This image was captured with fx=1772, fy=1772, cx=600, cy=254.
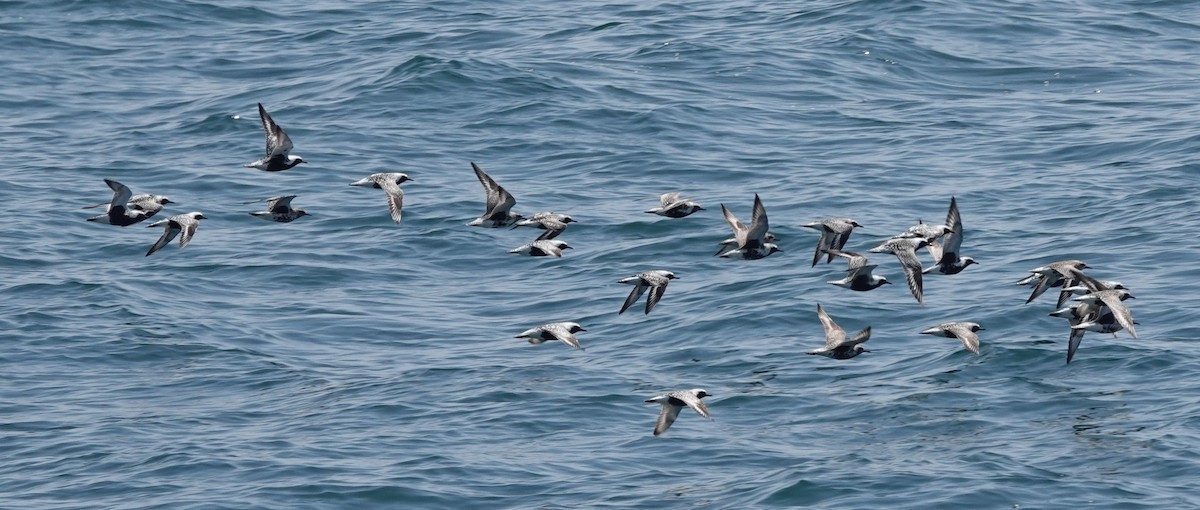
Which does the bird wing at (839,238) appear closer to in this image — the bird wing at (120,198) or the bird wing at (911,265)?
the bird wing at (911,265)

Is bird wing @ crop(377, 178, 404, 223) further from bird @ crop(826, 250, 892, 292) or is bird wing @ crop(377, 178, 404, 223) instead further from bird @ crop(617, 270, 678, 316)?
bird @ crop(826, 250, 892, 292)

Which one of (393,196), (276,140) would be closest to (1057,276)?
(393,196)

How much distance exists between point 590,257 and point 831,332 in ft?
21.5

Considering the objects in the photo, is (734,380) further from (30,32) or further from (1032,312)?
(30,32)

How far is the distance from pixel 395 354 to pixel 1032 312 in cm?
924

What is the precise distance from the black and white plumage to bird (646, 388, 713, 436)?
5052mm

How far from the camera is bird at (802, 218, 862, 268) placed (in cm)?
2403

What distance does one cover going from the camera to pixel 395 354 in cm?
2570

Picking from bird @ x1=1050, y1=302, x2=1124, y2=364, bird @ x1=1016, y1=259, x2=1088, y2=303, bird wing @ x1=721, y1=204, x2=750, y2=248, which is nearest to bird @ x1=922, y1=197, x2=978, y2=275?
bird @ x1=1016, y1=259, x2=1088, y2=303

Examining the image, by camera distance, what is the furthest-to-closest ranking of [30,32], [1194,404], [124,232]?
[30,32] < [124,232] < [1194,404]

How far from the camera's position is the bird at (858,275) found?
2366 cm

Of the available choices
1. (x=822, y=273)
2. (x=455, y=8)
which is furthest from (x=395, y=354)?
(x=455, y=8)

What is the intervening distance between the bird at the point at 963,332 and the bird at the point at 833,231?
192 cm

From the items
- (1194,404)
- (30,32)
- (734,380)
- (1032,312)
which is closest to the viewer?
(1194,404)
